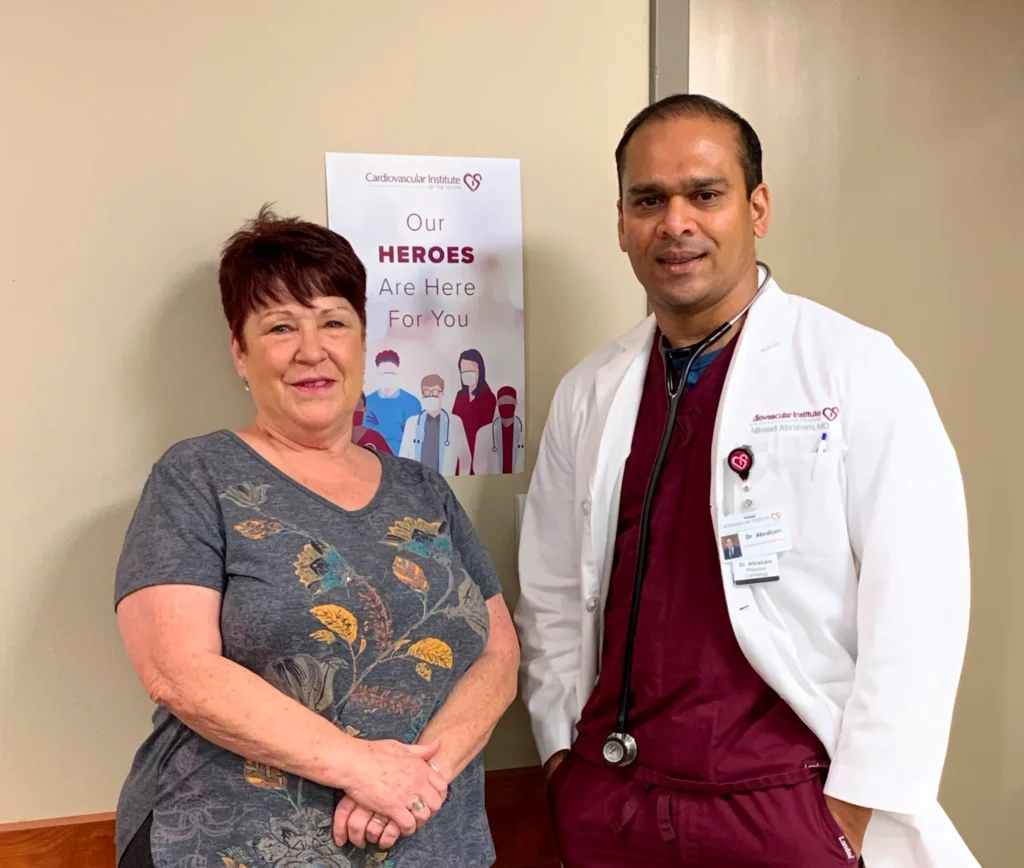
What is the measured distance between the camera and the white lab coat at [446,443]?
156cm

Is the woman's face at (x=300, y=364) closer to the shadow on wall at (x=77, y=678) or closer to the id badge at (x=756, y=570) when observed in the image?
the shadow on wall at (x=77, y=678)

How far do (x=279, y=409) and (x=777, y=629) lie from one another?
2.70ft

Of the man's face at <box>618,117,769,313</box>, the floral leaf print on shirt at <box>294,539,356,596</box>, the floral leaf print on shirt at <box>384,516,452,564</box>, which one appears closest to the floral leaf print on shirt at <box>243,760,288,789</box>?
the floral leaf print on shirt at <box>294,539,356,596</box>

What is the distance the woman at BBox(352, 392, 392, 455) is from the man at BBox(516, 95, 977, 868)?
17.4 inches

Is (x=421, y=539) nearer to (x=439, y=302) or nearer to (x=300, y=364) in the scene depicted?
(x=300, y=364)

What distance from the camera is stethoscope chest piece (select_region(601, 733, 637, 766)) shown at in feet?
3.92

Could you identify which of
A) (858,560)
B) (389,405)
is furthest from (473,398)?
(858,560)

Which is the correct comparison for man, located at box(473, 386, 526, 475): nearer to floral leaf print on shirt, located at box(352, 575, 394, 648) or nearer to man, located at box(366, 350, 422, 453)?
man, located at box(366, 350, 422, 453)

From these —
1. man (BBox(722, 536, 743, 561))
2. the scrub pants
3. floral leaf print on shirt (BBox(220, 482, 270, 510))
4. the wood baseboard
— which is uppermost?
floral leaf print on shirt (BBox(220, 482, 270, 510))

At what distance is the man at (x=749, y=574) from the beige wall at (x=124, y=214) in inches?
18.8

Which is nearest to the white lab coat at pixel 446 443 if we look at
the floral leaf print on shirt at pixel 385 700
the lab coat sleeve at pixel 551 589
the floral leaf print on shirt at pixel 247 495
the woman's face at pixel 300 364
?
the lab coat sleeve at pixel 551 589

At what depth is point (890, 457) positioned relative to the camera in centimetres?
110

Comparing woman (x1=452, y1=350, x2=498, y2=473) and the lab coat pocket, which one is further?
woman (x1=452, y1=350, x2=498, y2=473)

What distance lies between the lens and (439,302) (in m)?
1.55
